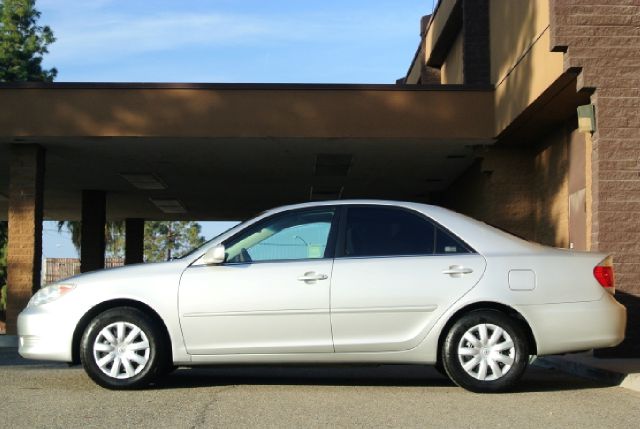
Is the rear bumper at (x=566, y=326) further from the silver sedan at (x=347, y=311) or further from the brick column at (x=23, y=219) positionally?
the brick column at (x=23, y=219)

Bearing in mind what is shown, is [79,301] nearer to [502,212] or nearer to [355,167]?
[502,212]

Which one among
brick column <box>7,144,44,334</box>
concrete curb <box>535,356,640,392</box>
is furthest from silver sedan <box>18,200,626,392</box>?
brick column <box>7,144,44,334</box>

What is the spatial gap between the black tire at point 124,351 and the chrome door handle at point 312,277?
129 cm

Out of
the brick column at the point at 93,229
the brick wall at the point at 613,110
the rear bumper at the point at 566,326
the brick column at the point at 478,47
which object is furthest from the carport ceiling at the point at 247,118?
the rear bumper at the point at 566,326

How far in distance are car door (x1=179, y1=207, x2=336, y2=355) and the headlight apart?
3.36 feet

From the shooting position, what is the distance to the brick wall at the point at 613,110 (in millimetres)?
10289

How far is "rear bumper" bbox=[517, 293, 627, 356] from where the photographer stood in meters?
7.42

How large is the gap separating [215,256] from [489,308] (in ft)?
7.68

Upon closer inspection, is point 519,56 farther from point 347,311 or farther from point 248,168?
point 347,311

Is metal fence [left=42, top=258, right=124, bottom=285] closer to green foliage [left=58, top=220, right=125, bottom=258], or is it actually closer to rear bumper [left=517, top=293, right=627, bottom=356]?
green foliage [left=58, top=220, right=125, bottom=258]

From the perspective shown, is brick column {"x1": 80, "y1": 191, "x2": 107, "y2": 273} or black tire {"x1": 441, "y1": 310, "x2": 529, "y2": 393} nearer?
black tire {"x1": 441, "y1": 310, "x2": 529, "y2": 393}

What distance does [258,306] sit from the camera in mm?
7477

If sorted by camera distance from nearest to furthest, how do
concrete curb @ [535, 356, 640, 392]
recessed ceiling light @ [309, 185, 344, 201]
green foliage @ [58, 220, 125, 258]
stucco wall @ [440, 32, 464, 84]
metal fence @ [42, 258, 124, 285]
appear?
concrete curb @ [535, 356, 640, 392] → stucco wall @ [440, 32, 464, 84] → recessed ceiling light @ [309, 185, 344, 201] → metal fence @ [42, 258, 124, 285] → green foliage @ [58, 220, 125, 258]

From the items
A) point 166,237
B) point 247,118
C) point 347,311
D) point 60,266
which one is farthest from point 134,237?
point 166,237
